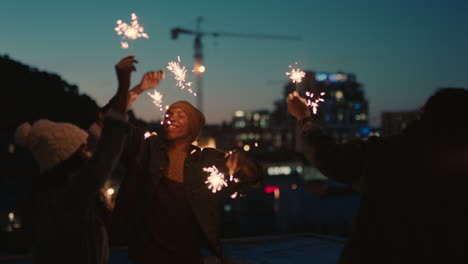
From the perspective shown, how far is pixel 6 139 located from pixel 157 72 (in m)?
14.9

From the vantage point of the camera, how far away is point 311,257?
25.8ft

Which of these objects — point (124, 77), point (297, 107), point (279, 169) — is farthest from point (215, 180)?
point (279, 169)

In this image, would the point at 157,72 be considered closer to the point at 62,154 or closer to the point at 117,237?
the point at 62,154

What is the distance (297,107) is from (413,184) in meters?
0.83

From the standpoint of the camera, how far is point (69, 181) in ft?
8.15

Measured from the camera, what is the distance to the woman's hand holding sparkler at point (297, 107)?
3.01 metres

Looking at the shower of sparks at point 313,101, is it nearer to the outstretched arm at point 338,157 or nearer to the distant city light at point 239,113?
the outstretched arm at point 338,157

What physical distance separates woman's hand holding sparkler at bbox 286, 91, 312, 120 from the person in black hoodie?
1035mm

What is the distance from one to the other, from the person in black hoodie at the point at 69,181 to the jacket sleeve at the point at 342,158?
101 centimetres

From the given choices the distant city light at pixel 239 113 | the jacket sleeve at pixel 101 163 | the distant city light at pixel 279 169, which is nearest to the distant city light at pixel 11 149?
the jacket sleeve at pixel 101 163

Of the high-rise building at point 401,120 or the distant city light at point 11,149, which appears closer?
the high-rise building at point 401,120

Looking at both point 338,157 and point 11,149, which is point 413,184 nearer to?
point 338,157

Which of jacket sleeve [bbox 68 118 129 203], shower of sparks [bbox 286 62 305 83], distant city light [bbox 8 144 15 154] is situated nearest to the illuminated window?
distant city light [bbox 8 144 15 154]

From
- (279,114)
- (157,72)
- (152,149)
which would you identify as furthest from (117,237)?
(279,114)
